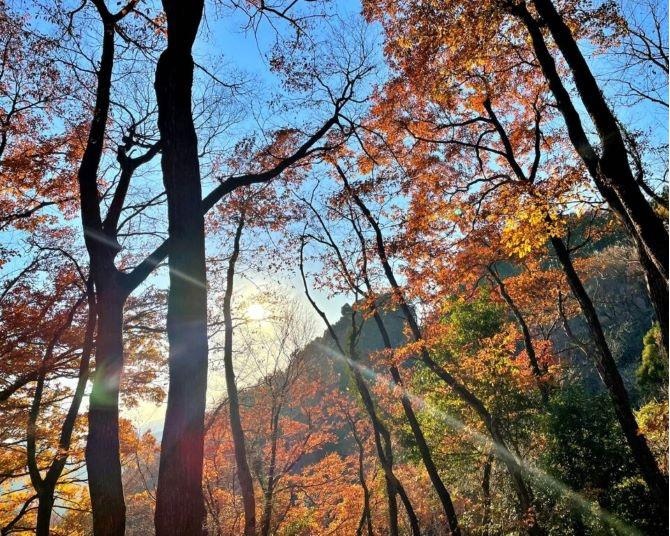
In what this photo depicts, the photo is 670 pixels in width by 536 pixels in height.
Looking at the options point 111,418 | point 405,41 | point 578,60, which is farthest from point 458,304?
point 111,418

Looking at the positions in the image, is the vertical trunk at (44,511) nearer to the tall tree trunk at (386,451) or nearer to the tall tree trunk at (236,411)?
the tall tree trunk at (236,411)

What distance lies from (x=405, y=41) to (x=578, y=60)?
3.63 meters

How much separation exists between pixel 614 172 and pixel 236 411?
356 inches

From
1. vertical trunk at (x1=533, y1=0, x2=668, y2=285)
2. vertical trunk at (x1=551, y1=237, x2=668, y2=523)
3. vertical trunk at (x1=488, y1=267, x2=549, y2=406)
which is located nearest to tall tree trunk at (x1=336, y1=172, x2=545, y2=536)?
vertical trunk at (x1=488, y1=267, x2=549, y2=406)

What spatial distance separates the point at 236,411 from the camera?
10141 millimetres

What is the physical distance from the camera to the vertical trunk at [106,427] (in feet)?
14.2

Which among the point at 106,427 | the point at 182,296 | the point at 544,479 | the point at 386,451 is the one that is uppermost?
the point at 182,296

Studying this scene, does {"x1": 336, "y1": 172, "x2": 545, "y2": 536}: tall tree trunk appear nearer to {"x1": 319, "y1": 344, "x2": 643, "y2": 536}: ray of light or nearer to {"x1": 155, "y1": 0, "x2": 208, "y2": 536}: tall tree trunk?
{"x1": 319, "y1": 344, "x2": 643, "y2": 536}: ray of light

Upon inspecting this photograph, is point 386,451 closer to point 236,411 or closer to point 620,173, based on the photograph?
point 236,411

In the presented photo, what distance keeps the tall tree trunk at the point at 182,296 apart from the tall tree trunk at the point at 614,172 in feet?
14.5

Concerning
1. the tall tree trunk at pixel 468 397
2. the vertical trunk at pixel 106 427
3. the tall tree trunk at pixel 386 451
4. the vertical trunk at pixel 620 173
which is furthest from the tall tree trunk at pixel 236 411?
the vertical trunk at pixel 620 173

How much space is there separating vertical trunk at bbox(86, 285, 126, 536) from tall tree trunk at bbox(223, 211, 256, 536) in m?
5.39

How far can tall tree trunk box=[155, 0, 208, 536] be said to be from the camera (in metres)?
3.19

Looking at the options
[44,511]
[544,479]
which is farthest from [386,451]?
[44,511]
